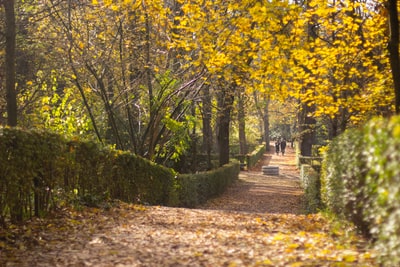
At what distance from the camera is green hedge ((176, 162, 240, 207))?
15.6m

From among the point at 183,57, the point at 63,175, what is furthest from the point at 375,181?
the point at 183,57

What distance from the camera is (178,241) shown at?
21.5 ft

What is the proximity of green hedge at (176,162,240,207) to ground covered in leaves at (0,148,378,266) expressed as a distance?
5.86 m

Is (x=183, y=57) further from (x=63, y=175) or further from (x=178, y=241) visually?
(x=178, y=241)

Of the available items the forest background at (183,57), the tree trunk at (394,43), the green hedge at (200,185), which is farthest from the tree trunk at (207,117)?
the tree trunk at (394,43)

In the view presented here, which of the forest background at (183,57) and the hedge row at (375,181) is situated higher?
the forest background at (183,57)

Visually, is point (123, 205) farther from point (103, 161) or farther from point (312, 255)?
point (312, 255)

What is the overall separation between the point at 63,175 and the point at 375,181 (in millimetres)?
5600

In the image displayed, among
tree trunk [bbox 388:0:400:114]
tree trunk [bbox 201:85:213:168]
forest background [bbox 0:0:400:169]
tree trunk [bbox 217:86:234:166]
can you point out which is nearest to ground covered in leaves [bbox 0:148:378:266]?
tree trunk [bbox 388:0:400:114]

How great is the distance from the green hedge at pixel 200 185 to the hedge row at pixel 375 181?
939cm

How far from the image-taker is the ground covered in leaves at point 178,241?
526 cm

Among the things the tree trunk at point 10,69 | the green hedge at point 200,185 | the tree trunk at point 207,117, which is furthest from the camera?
the tree trunk at point 207,117

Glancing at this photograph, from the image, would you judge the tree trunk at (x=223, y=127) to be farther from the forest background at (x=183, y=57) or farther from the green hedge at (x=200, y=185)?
the green hedge at (x=200, y=185)

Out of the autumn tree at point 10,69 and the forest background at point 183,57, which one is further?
the forest background at point 183,57
